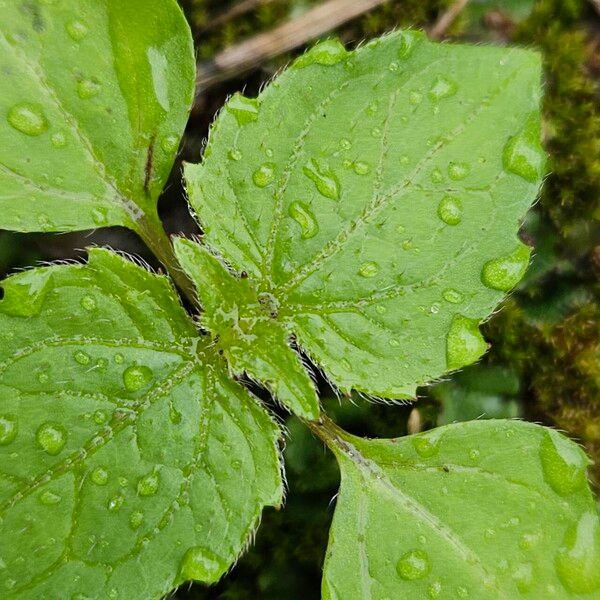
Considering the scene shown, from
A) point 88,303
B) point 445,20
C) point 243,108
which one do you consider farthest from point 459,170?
point 88,303

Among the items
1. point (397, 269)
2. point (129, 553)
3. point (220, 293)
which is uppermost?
point (220, 293)

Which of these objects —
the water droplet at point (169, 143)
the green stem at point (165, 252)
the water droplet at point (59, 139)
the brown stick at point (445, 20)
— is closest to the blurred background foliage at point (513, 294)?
the brown stick at point (445, 20)

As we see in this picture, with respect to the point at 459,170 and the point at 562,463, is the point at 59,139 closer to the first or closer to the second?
the point at 459,170

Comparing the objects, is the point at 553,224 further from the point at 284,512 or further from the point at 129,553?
the point at 129,553

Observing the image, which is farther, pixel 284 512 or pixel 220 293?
pixel 284 512

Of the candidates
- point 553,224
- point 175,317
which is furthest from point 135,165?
point 553,224

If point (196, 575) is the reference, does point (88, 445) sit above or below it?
above

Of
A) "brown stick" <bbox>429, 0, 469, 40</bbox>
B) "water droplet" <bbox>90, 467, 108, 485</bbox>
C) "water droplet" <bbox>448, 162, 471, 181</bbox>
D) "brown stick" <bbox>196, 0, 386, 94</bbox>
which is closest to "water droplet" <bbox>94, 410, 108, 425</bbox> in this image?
"water droplet" <bbox>90, 467, 108, 485</bbox>
